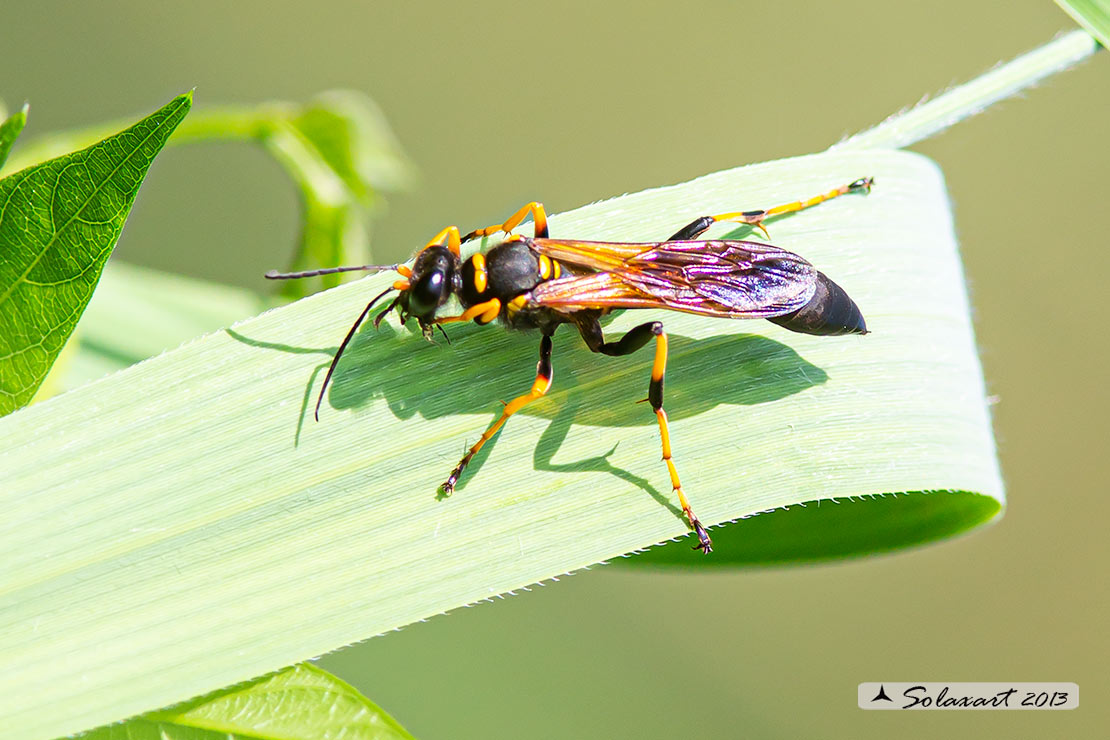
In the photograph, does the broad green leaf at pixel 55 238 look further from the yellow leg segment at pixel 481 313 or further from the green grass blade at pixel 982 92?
the green grass blade at pixel 982 92

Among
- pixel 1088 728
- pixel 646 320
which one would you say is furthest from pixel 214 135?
pixel 1088 728

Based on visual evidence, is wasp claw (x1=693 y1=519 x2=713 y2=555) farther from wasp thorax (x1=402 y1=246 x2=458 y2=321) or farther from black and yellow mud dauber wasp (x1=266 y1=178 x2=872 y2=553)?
wasp thorax (x1=402 y1=246 x2=458 y2=321)

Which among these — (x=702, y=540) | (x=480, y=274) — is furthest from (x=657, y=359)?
(x=480, y=274)

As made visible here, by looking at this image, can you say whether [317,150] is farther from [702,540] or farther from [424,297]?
[702,540]

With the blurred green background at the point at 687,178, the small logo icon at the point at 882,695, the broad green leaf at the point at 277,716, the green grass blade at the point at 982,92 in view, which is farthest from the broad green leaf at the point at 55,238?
the blurred green background at the point at 687,178

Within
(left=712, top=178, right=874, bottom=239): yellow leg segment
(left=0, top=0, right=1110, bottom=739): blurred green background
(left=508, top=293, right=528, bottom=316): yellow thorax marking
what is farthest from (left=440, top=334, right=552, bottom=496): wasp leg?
(left=0, top=0, right=1110, bottom=739): blurred green background

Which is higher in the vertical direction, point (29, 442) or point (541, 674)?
point (541, 674)

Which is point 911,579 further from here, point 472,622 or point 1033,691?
point 1033,691
